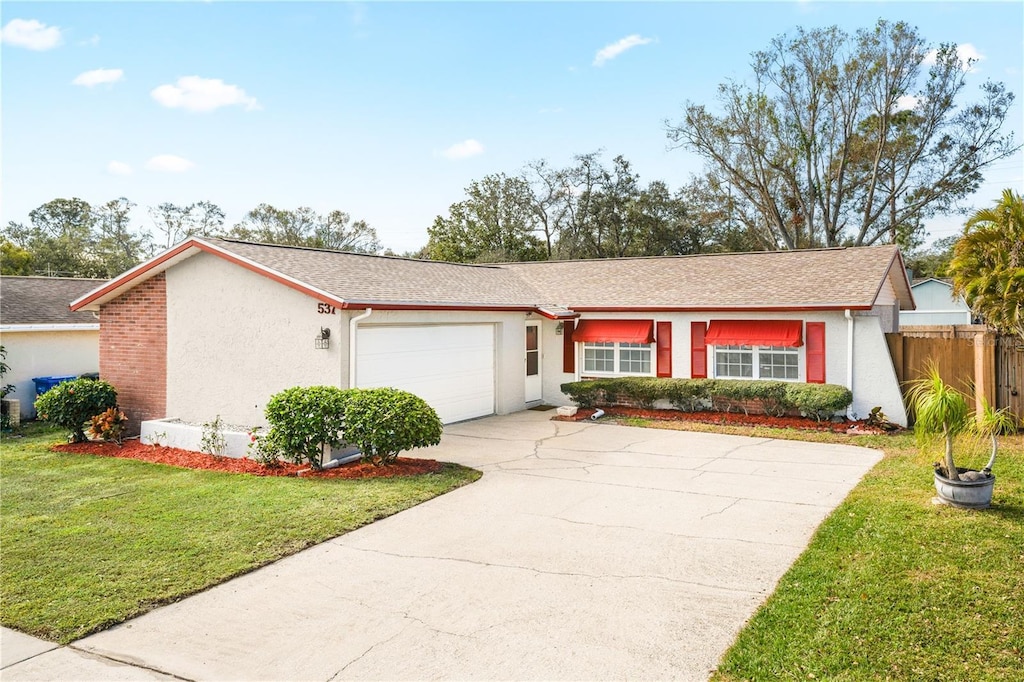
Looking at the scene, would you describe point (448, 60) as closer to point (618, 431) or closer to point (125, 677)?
point (618, 431)

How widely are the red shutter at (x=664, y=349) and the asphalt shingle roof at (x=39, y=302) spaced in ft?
46.3

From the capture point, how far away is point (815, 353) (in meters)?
14.1

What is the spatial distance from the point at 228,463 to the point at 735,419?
10.0 metres

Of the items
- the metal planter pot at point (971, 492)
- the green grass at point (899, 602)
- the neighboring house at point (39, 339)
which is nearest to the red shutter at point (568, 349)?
the green grass at point (899, 602)

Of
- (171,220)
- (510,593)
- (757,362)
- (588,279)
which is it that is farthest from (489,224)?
(510,593)

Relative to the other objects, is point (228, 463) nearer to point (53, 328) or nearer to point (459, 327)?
point (459, 327)

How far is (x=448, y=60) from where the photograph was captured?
65.4 feet

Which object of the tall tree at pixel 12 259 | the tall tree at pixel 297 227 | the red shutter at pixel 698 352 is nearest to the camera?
the red shutter at pixel 698 352

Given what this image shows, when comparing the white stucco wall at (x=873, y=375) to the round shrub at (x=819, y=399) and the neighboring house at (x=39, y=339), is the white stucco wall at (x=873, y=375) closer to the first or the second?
the round shrub at (x=819, y=399)

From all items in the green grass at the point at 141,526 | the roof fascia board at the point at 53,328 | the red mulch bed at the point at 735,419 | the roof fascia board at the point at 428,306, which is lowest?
the green grass at the point at 141,526

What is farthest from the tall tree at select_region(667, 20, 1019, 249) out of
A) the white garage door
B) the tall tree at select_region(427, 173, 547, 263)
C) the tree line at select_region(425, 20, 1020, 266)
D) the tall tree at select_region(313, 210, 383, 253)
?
the tall tree at select_region(313, 210, 383, 253)

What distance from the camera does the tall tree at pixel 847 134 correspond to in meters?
31.3

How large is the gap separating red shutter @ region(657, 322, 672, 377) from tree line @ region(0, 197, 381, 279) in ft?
129

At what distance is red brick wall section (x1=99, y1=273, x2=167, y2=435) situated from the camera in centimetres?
1327
